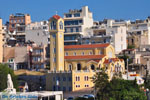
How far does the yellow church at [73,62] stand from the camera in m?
93.2

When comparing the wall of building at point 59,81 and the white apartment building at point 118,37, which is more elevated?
the white apartment building at point 118,37

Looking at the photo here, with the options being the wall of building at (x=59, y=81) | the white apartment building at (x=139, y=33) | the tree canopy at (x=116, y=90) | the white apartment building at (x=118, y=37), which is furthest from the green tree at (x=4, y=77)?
the white apartment building at (x=139, y=33)

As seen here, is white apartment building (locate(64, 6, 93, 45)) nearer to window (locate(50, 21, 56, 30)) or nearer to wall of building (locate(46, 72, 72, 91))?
window (locate(50, 21, 56, 30))

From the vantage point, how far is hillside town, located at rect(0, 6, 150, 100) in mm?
93625

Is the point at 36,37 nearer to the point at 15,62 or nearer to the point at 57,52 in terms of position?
the point at 15,62

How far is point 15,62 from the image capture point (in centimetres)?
11312

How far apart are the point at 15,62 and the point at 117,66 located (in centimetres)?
2458

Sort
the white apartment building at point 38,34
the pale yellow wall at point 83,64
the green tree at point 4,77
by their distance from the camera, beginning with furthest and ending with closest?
the white apartment building at point 38,34, the pale yellow wall at point 83,64, the green tree at point 4,77

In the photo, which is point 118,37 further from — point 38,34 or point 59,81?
point 59,81

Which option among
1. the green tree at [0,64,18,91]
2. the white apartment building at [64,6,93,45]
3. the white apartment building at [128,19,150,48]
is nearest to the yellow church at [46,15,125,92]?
the green tree at [0,64,18,91]

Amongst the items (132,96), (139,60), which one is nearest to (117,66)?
(139,60)

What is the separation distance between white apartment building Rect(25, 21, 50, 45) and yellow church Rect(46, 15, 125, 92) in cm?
1852

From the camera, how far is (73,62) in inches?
3984

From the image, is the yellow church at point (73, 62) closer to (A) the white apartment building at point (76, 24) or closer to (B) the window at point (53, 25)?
(B) the window at point (53, 25)
